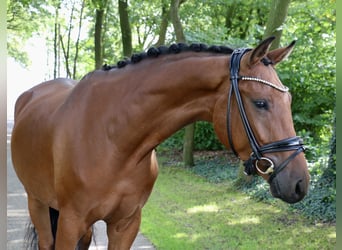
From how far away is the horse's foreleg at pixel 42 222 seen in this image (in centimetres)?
317

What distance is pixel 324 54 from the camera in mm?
9961

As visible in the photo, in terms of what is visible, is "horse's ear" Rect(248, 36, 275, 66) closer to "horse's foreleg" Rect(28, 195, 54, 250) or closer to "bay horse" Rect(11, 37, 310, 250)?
"bay horse" Rect(11, 37, 310, 250)

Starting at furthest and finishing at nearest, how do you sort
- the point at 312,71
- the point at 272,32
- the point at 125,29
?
1. the point at 125,29
2. the point at 312,71
3. the point at 272,32

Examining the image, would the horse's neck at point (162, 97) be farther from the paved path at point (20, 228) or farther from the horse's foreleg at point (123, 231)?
the paved path at point (20, 228)

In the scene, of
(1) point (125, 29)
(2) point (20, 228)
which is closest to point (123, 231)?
(2) point (20, 228)

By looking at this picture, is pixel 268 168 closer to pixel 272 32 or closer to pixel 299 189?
pixel 299 189

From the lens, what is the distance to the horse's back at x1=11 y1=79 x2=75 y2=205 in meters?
2.58

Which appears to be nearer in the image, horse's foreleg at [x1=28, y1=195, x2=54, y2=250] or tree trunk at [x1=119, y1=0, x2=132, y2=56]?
horse's foreleg at [x1=28, y1=195, x2=54, y2=250]

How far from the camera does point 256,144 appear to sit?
177cm

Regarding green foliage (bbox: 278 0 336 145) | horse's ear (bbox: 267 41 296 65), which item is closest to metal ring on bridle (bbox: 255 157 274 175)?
horse's ear (bbox: 267 41 296 65)

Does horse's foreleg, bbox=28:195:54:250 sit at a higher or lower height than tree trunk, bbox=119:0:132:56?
lower

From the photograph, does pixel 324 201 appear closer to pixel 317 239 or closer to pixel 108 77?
pixel 317 239

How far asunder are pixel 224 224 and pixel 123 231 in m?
4.03

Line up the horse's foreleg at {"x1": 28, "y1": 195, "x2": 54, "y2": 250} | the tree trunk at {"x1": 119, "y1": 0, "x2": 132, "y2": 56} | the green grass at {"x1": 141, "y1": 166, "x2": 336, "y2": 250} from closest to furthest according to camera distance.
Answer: the horse's foreleg at {"x1": 28, "y1": 195, "x2": 54, "y2": 250} → the green grass at {"x1": 141, "y1": 166, "x2": 336, "y2": 250} → the tree trunk at {"x1": 119, "y1": 0, "x2": 132, "y2": 56}
